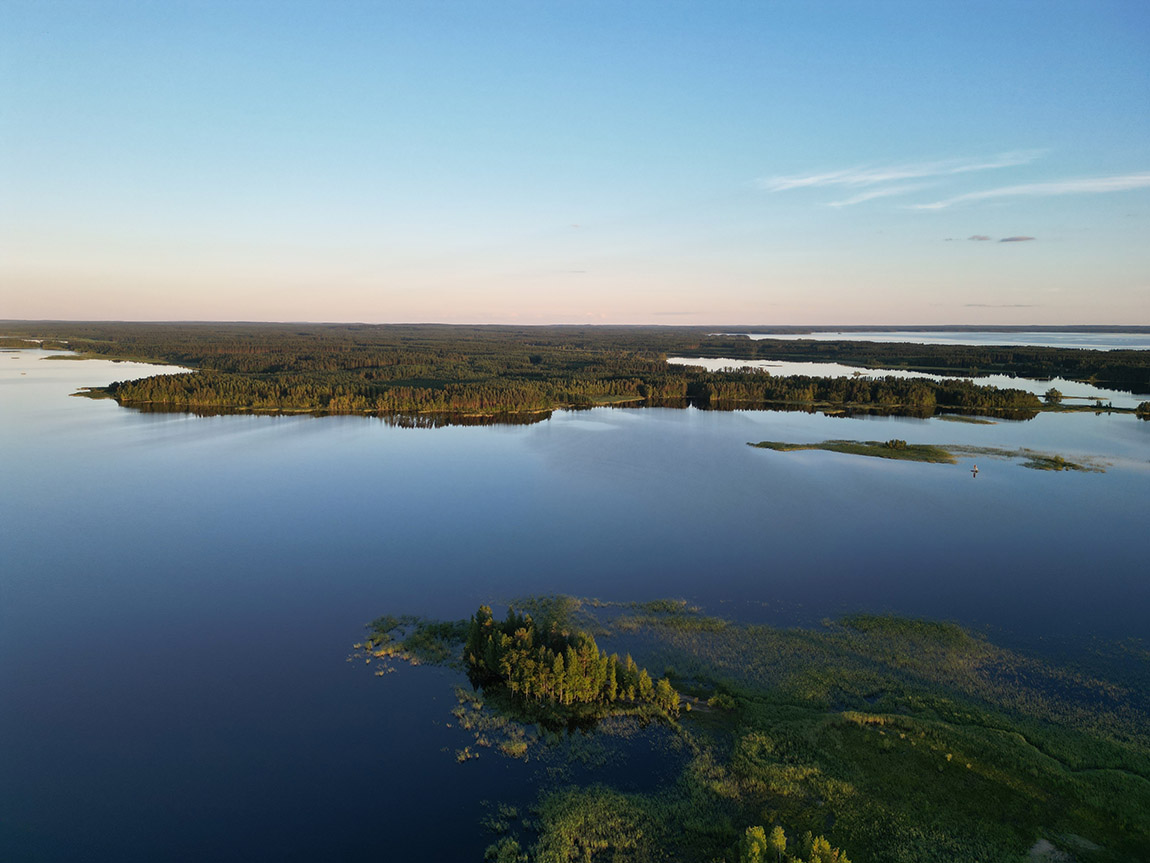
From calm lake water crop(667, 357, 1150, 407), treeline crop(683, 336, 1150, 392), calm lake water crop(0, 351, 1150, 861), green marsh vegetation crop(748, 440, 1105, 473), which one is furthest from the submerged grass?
treeline crop(683, 336, 1150, 392)

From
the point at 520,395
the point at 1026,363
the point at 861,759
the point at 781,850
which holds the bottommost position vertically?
the point at 861,759

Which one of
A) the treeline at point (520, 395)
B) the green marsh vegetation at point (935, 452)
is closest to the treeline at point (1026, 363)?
the treeline at point (520, 395)

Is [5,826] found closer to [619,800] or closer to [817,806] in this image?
[619,800]

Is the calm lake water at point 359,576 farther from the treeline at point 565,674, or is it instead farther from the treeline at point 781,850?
the treeline at point 781,850

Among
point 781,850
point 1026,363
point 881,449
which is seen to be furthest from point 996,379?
point 781,850

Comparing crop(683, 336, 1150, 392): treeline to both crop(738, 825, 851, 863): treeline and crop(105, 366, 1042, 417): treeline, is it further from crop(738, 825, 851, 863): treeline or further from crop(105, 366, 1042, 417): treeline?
crop(738, 825, 851, 863): treeline

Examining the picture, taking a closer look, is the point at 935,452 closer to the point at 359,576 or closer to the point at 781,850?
the point at 359,576
